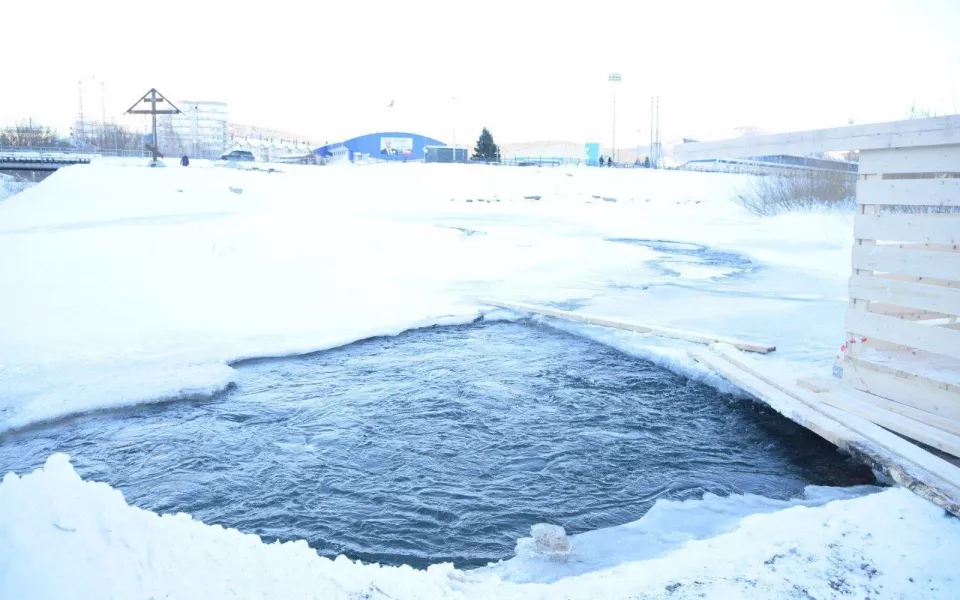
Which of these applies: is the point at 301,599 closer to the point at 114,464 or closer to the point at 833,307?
the point at 114,464

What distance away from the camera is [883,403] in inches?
239

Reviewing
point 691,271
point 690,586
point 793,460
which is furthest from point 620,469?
point 691,271

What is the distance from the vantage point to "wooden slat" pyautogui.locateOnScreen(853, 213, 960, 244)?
5406mm

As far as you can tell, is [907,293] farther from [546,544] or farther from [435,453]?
[435,453]

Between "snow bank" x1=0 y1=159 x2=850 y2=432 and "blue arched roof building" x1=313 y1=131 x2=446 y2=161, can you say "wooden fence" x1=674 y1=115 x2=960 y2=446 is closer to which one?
"snow bank" x1=0 y1=159 x2=850 y2=432

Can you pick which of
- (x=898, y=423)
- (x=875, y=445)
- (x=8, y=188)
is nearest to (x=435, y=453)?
(x=875, y=445)

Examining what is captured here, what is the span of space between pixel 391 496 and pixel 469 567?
3.66 feet

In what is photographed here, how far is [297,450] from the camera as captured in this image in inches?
249

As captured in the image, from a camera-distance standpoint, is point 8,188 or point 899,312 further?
point 8,188

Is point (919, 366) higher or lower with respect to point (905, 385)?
higher

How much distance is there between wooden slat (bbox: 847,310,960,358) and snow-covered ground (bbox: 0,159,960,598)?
1236 mm

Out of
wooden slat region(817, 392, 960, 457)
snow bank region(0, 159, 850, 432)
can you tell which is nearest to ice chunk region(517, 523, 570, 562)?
wooden slat region(817, 392, 960, 457)

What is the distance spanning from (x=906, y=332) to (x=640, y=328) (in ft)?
14.9

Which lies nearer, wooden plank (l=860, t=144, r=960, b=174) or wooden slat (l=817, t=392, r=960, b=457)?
wooden slat (l=817, t=392, r=960, b=457)
